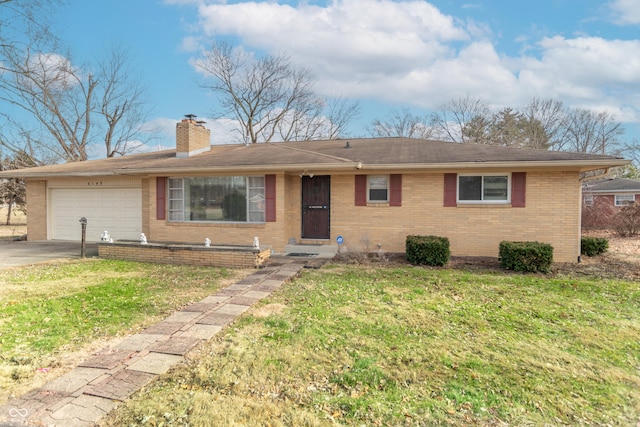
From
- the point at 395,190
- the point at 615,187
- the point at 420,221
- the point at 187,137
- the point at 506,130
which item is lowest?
the point at 420,221

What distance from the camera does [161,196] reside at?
11.0 metres

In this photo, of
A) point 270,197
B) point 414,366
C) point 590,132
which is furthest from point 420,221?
point 590,132

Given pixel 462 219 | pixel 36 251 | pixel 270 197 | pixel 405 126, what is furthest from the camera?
pixel 405 126

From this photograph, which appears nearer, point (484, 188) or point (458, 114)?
point (484, 188)

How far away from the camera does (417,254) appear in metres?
8.65

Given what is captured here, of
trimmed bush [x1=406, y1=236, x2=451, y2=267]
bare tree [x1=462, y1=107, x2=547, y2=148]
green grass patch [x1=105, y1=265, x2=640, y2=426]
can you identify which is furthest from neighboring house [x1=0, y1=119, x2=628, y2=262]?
bare tree [x1=462, y1=107, x2=547, y2=148]

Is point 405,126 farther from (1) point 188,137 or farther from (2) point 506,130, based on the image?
(1) point 188,137

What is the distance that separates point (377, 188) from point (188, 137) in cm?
684

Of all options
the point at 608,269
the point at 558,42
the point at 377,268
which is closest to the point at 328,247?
the point at 377,268

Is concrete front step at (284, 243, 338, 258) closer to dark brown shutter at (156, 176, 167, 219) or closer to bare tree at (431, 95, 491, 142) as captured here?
dark brown shutter at (156, 176, 167, 219)

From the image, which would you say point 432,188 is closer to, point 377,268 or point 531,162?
point 531,162

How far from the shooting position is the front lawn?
3.66 metres

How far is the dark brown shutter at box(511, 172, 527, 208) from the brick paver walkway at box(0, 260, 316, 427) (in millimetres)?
7375

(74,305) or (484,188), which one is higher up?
(484,188)
